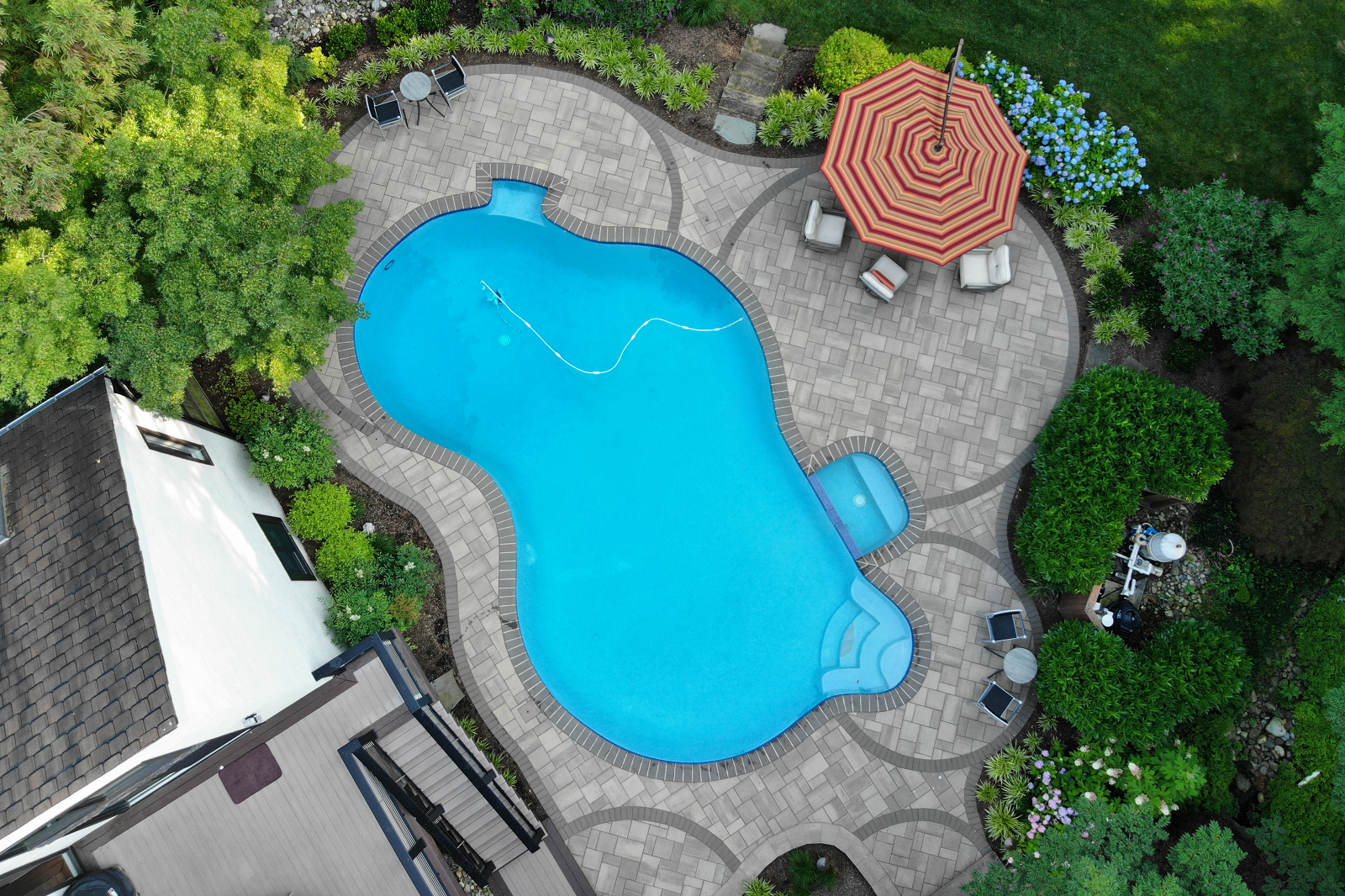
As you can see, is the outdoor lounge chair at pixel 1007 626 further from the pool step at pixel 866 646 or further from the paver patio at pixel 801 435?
the pool step at pixel 866 646

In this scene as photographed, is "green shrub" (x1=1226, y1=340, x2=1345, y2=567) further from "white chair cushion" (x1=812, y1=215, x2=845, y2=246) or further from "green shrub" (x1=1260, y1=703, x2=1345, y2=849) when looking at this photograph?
"white chair cushion" (x1=812, y1=215, x2=845, y2=246)

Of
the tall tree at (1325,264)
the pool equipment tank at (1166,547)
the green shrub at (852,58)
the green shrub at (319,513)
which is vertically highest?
the green shrub at (852,58)

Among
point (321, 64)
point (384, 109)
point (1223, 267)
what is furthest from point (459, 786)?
point (1223, 267)

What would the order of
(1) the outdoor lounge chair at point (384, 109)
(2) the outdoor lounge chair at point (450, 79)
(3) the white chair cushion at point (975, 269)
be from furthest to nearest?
1. (2) the outdoor lounge chair at point (450, 79)
2. (1) the outdoor lounge chair at point (384, 109)
3. (3) the white chair cushion at point (975, 269)

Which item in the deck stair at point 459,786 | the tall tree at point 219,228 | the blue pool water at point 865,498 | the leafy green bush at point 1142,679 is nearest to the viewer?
the tall tree at point 219,228

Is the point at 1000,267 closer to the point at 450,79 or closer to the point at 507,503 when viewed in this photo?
the point at 507,503

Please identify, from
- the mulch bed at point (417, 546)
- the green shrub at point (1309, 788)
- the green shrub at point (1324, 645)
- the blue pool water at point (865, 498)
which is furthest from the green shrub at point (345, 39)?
the green shrub at point (1309, 788)
